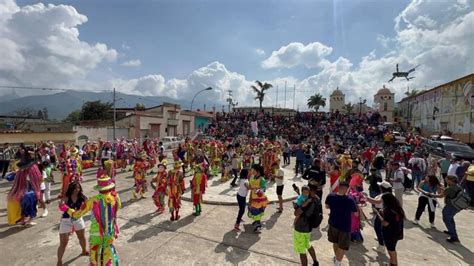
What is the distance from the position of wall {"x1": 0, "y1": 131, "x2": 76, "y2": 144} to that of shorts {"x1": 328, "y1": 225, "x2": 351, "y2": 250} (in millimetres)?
21668

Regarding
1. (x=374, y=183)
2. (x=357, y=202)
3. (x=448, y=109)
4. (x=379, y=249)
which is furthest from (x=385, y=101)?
(x=379, y=249)

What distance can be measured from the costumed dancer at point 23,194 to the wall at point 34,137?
1549 cm

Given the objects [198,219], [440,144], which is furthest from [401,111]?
[198,219]

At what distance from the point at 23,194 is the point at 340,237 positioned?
22.8 feet

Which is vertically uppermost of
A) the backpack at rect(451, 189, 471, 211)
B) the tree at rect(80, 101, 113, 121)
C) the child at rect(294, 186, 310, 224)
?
the tree at rect(80, 101, 113, 121)

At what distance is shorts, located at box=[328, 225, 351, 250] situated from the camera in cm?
428

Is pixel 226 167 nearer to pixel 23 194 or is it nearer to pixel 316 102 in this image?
pixel 23 194

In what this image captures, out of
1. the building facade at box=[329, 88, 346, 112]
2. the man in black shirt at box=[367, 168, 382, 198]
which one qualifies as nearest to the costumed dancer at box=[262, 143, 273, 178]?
the man in black shirt at box=[367, 168, 382, 198]

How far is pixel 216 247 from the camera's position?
5336 millimetres

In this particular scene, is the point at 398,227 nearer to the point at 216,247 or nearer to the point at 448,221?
the point at 448,221

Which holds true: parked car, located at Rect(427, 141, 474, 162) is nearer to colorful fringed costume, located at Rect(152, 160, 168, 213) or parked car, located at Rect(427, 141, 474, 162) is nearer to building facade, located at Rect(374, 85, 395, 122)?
colorful fringed costume, located at Rect(152, 160, 168, 213)

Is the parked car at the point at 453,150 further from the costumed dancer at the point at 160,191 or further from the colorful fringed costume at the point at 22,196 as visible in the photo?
the colorful fringed costume at the point at 22,196

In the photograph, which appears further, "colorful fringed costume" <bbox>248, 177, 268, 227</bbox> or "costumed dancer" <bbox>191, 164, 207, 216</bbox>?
"costumed dancer" <bbox>191, 164, 207, 216</bbox>

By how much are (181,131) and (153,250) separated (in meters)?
32.4
